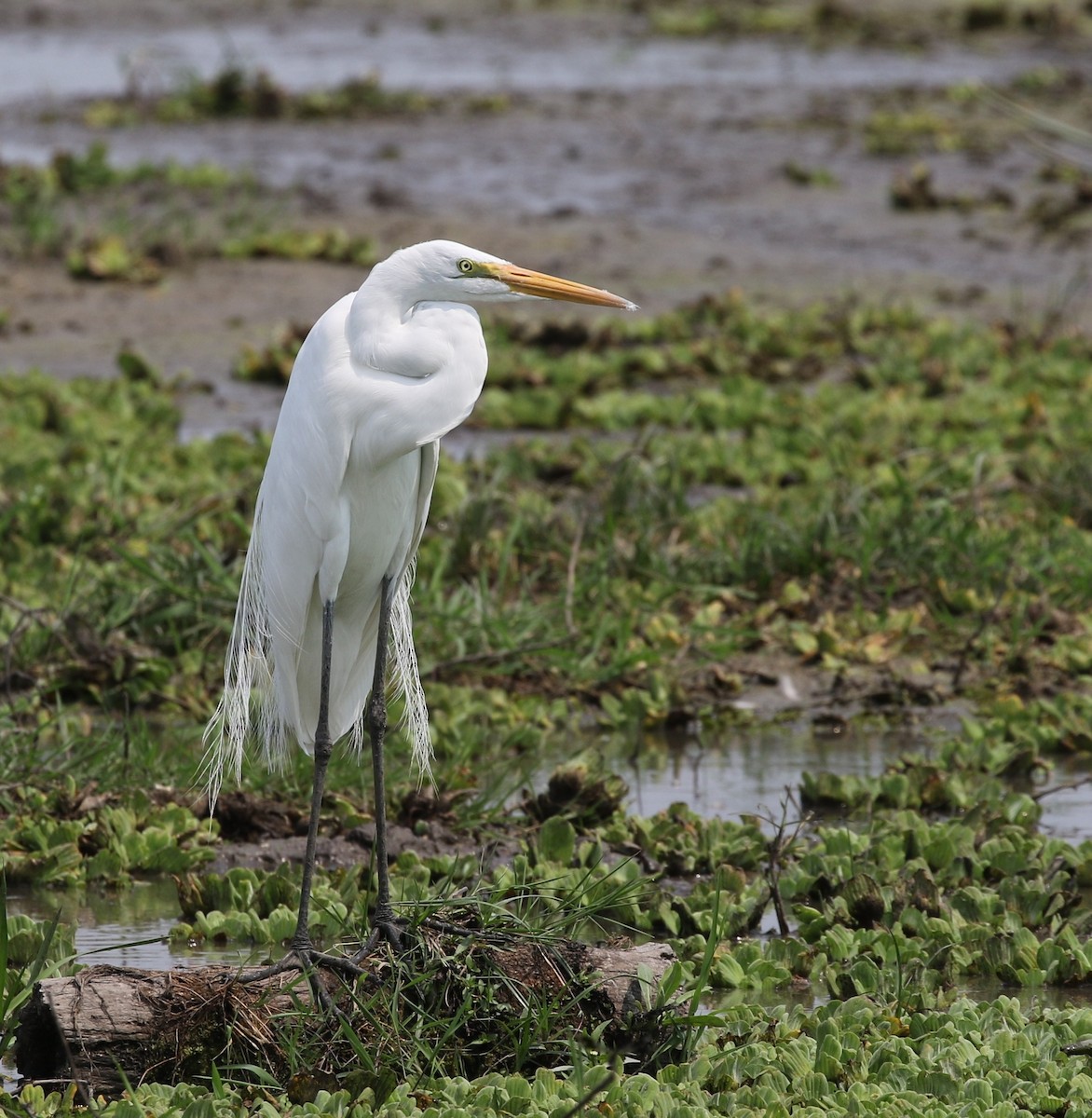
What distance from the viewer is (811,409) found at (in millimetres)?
8188

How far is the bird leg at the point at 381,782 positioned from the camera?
3537 millimetres

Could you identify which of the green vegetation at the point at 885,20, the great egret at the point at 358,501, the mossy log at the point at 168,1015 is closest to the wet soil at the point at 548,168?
the green vegetation at the point at 885,20

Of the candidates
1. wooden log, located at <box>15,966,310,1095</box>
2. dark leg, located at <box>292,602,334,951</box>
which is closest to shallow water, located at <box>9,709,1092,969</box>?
dark leg, located at <box>292,602,334,951</box>

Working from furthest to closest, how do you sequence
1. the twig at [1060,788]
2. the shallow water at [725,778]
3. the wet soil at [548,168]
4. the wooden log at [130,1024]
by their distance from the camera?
1. the wet soil at [548,168]
2. the twig at [1060,788]
3. the shallow water at [725,778]
4. the wooden log at [130,1024]

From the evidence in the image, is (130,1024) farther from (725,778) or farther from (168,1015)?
(725,778)

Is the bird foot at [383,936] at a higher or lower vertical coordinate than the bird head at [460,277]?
lower

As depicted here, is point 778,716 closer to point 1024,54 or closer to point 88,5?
point 1024,54

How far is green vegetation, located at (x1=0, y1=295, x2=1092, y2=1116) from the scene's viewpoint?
3.36 m

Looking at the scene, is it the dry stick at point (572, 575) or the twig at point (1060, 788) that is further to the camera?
the dry stick at point (572, 575)

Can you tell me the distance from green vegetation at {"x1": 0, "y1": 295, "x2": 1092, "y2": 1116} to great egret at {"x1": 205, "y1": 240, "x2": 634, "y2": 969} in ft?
1.39

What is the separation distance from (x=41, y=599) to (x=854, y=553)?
269 centimetres

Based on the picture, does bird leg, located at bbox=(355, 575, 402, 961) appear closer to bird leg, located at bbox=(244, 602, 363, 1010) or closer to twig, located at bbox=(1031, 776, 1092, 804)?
bird leg, located at bbox=(244, 602, 363, 1010)

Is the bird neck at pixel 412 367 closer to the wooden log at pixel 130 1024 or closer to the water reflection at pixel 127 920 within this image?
the wooden log at pixel 130 1024

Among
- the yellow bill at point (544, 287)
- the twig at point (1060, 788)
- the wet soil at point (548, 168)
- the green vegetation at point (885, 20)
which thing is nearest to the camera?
the yellow bill at point (544, 287)
